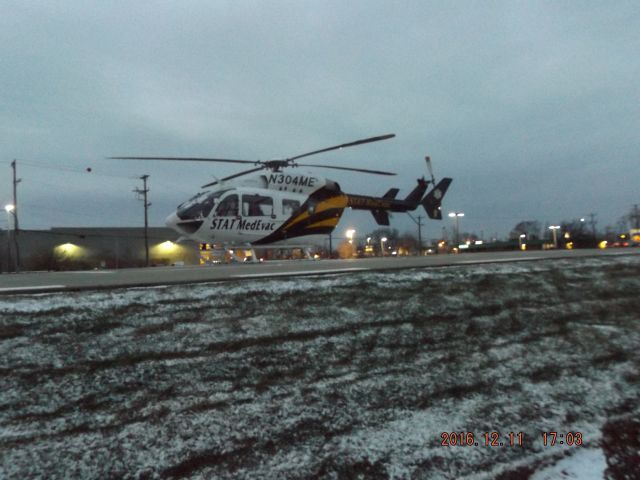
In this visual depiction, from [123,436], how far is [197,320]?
1.06m

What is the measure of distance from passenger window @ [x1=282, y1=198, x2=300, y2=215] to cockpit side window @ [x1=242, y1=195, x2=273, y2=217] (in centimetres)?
53

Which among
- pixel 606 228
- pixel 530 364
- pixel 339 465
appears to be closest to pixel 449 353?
pixel 530 364

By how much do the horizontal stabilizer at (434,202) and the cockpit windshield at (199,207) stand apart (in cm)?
1271

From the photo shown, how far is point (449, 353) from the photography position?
10.6 ft

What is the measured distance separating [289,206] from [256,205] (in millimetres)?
1313

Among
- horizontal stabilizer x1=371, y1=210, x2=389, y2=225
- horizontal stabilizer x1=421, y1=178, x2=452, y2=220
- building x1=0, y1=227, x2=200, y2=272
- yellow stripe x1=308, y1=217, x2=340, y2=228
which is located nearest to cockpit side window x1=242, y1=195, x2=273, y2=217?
yellow stripe x1=308, y1=217, x2=340, y2=228

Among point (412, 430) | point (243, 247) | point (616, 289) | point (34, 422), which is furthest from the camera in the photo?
point (243, 247)

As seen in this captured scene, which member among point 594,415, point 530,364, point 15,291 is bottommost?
point 594,415

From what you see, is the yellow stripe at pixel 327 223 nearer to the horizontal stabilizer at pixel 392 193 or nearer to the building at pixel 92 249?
the horizontal stabilizer at pixel 392 193

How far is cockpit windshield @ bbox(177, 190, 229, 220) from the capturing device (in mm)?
12867

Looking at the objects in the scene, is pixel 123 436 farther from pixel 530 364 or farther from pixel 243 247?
pixel 243 247

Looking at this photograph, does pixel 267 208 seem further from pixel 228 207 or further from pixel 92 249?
pixel 92 249

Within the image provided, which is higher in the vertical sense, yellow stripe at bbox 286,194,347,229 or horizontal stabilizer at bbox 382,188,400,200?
horizontal stabilizer at bbox 382,188,400,200

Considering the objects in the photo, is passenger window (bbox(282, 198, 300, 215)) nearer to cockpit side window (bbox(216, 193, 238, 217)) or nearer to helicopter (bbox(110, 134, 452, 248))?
helicopter (bbox(110, 134, 452, 248))
